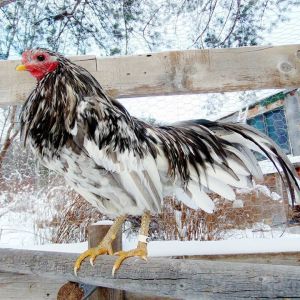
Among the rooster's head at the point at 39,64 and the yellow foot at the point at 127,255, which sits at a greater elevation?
the rooster's head at the point at 39,64

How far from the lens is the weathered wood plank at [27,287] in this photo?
3.97 ft

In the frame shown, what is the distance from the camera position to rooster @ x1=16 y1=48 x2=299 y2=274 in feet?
3.42

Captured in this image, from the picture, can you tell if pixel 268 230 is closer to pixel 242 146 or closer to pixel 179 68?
pixel 242 146

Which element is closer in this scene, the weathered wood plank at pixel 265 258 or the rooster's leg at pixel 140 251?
the rooster's leg at pixel 140 251

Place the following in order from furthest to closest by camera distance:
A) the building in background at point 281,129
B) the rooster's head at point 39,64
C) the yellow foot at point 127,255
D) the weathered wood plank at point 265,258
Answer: the building in background at point 281,129 < the weathered wood plank at point 265,258 < the rooster's head at point 39,64 < the yellow foot at point 127,255

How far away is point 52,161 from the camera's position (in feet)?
3.53

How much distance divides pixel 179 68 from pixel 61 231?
191 cm

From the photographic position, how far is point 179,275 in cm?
74

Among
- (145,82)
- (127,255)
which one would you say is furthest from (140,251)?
(145,82)

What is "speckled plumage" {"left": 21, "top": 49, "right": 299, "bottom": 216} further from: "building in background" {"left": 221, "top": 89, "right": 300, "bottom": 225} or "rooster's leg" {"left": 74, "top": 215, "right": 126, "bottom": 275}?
"building in background" {"left": 221, "top": 89, "right": 300, "bottom": 225}

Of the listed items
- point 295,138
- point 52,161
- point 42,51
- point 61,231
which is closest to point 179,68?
point 42,51

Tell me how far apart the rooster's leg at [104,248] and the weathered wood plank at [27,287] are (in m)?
0.21

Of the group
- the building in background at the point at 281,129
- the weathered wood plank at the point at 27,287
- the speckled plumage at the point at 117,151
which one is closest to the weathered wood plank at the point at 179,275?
the weathered wood plank at the point at 27,287

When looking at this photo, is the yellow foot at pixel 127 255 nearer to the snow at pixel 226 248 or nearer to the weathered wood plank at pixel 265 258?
the snow at pixel 226 248
